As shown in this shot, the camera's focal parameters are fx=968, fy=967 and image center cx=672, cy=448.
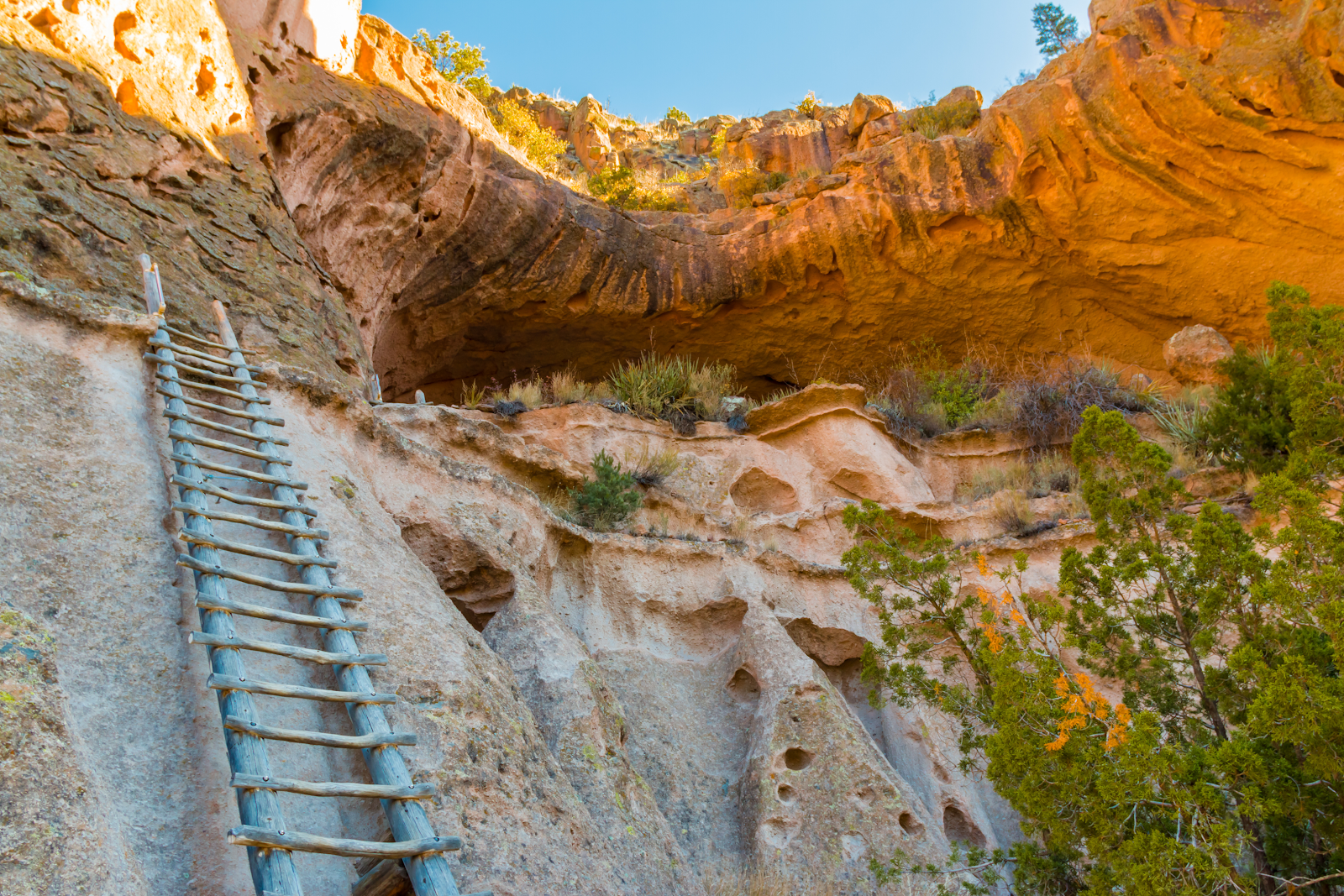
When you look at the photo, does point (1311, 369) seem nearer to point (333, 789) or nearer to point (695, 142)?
point (333, 789)

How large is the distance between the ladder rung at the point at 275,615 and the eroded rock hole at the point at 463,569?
89.0 inches

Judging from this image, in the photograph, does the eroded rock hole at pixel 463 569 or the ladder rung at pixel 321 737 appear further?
the eroded rock hole at pixel 463 569

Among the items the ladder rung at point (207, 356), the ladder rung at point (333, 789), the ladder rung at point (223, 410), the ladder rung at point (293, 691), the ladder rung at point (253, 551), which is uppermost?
the ladder rung at point (207, 356)

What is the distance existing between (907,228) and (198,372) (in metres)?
10.7

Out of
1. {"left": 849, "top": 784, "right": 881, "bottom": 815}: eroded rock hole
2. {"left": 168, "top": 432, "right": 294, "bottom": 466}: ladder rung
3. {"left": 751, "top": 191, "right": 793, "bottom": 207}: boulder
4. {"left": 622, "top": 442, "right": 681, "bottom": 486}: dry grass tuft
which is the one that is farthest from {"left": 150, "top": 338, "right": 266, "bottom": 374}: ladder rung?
{"left": 751, "top": 191, "right": 793, "bottom": 207}: boulder

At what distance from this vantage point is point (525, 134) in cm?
2158

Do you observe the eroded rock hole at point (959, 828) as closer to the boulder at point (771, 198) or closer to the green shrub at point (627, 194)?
the boulder at point (771, 198)

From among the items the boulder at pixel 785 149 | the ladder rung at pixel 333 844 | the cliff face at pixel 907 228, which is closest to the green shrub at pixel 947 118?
the boulder at pixel 785 149

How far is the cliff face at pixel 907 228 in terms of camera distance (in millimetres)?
11141

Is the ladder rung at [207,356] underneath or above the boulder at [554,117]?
underneath

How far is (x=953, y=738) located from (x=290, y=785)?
5.73m

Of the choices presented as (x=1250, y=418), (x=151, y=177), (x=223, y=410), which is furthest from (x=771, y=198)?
(x=223, y=410)

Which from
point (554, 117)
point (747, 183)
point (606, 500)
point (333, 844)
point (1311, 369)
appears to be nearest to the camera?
point (333, 844)

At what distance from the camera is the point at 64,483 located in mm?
4254
